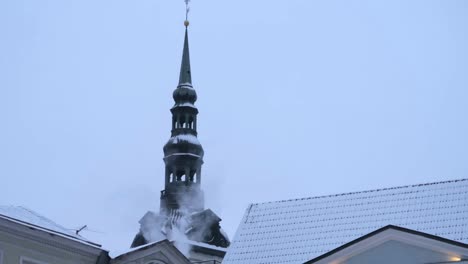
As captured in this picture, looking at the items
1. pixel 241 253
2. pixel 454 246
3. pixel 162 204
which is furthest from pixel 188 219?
pixel 454 246

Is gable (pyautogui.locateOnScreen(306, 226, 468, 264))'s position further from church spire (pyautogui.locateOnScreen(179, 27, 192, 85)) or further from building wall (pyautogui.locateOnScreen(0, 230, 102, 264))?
church spire (pyautogui.locateOnScreen(179, 27, 192, 85))

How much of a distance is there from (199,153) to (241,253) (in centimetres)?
3980

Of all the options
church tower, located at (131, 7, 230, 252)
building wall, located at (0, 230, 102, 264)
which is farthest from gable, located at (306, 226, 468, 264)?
church tower, located at (131, 7, 230, 252)

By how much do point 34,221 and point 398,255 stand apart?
11.1 m

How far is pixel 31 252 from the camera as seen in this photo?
35062 millimetres

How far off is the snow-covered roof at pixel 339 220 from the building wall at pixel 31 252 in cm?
669

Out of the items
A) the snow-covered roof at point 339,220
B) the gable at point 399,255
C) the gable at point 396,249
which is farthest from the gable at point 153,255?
the gable at point 399,255

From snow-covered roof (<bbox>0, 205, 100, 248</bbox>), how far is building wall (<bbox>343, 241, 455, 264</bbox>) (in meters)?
8.23

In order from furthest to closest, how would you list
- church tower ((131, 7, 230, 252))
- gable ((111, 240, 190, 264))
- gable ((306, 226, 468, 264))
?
1. church tower ((131, 7, 230, 252))
2. gable ((111, 240, 190, 264))
3. gable ((306, 226, 468, 264))

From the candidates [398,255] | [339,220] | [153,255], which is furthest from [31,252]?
[398,255]

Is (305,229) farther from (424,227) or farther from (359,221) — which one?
(424,227)

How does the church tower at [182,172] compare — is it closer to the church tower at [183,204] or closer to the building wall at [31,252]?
the church tower at [183,204]

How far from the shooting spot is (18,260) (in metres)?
34.7

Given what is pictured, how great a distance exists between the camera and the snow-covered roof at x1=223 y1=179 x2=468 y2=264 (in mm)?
38594
